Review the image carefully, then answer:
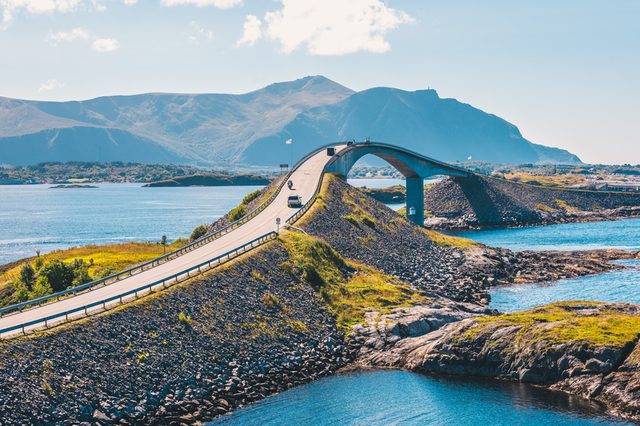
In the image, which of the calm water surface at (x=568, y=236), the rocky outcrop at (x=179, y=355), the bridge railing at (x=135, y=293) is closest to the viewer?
the rocky outcrop at (x=179, y=355)

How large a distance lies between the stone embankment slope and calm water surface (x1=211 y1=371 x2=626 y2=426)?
7.62ft

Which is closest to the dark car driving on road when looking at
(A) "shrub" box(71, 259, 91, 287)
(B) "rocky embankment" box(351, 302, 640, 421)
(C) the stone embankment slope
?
(C) the stone embankment slope

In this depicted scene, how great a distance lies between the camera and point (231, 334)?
6438 centimetres

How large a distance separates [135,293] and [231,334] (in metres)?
8.27

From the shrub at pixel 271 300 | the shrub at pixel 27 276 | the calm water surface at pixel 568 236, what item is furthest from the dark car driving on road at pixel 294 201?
the calm water surface at pixel 568 236

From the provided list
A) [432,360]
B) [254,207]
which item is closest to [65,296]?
→ [432,360]

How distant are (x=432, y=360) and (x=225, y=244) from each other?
3218 cm

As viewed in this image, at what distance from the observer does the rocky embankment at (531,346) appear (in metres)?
57.2

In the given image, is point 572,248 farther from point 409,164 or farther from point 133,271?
point 133,271

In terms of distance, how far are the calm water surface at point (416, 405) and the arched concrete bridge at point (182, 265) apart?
14.6 metres

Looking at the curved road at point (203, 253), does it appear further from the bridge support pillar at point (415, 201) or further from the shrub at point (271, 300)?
the bridge support pillar at point (415, 201)

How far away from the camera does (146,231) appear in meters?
187

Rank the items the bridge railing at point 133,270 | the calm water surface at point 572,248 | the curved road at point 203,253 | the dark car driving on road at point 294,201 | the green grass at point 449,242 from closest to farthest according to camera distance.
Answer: the curved road at point 203,253, the bridge railing at point 133,270, the calm water surface at point 572,248, the dark car driving on road at point 294,201, the green grass at point 449,242

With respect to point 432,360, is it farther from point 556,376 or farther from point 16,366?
point 16,366
